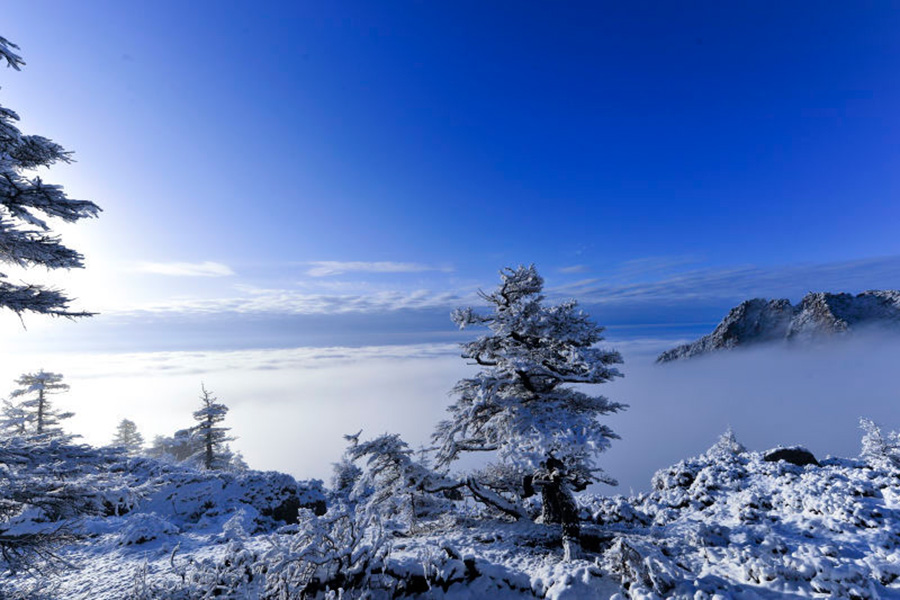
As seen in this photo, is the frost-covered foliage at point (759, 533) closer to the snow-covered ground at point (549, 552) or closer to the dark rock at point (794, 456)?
the snow-covered ground at point (549, 552)

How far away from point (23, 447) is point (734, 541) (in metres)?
16.2

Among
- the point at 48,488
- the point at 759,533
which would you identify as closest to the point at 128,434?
the point at 48,488

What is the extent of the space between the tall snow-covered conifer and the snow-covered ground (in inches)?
97.0

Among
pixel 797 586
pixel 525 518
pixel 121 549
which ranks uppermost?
pixel 797 586

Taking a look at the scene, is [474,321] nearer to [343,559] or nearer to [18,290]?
[343,559]

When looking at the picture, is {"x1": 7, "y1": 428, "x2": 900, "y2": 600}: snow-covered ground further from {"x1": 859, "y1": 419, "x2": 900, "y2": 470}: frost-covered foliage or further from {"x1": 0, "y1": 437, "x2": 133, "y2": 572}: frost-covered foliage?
{"x1": 859, "y1": 419, "x2": 900, "y2": 470}: frost-covered foliage

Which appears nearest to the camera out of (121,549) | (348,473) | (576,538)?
(576,538)

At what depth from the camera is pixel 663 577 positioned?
289 inches

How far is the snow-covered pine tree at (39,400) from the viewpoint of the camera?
33125 millimetres

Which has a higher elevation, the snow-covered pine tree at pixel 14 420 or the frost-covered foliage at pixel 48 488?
the frost-covered foliage at pixel 48 488

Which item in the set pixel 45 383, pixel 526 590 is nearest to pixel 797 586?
pixel 526 590

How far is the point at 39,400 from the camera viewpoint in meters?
33.8

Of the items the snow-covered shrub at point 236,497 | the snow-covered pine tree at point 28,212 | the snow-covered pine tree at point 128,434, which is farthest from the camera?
the snow-covered pine tree at point 128,434

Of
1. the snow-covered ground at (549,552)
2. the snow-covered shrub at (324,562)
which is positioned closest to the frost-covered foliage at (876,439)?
the snow-covered ground at (549,552)
